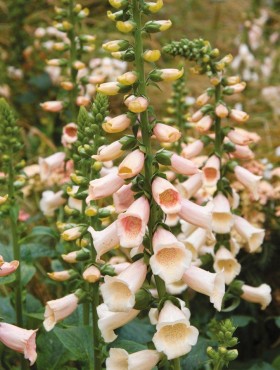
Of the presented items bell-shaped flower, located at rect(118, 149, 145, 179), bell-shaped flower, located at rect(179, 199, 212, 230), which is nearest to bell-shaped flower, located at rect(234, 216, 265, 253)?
bell-shaped flower, located at rect(179, 199, 212, 230)

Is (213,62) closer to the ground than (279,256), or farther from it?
farther from it

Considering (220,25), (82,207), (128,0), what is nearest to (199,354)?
(82,207)

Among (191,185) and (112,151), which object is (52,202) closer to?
(191,185)

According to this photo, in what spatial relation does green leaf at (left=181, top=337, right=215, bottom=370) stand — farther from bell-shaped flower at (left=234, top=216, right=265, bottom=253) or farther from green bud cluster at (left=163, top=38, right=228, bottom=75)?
green bud cluster at (left=163, top=38, right=228, bottom=75)

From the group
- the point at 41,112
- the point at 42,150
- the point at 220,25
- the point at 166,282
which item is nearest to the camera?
the point at 166,282

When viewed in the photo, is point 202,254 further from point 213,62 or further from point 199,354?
point 213,62

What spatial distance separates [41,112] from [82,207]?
369 centimetres

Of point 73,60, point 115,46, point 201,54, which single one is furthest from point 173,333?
point 73,60

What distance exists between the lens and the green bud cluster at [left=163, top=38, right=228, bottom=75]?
2389 millimetres

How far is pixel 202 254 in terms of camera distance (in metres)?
2.94

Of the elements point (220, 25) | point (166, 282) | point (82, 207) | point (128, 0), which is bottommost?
point (220, 25)

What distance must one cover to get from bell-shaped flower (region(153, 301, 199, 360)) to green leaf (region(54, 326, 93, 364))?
18.1 inches

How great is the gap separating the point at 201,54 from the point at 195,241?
0.71 metres

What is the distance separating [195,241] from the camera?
2.71 meters
